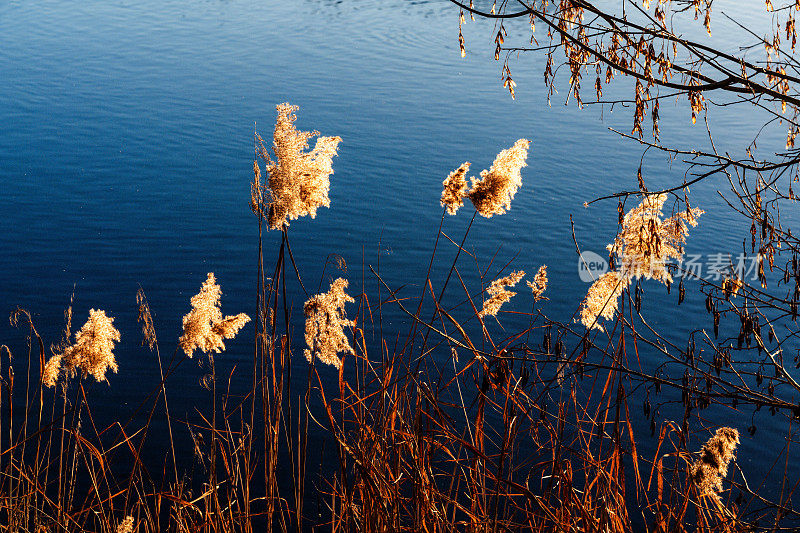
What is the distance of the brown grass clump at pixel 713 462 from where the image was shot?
9.13ft

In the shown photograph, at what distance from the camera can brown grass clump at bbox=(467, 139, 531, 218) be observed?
9.33 ft

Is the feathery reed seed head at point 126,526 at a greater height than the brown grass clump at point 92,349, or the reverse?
the brown grass clump at point 92,349

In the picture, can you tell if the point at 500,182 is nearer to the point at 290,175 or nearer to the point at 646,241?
the point at 646,241

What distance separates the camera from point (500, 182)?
287cm

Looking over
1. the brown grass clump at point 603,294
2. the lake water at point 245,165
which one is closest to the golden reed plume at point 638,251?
the brown grass clump at point 603,294

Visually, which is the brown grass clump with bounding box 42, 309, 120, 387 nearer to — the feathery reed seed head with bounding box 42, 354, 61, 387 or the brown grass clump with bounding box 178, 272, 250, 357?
the feathery reed seed head with bounding box 42, 354, 61, 387

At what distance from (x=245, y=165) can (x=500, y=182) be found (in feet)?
32.3

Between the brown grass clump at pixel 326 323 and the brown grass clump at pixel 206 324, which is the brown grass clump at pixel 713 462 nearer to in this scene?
the brown grass clump at pixel 326 323

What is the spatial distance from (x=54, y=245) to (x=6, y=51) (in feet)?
34.3

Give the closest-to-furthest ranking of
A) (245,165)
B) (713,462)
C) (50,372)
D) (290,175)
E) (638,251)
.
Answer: (290,175) < (713,462) < (638,251) < (50,372) < (245,165)

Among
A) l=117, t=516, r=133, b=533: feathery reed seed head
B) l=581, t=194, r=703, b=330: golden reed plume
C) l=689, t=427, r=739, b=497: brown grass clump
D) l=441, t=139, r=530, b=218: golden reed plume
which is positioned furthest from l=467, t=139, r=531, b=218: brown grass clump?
l=117, t=516, r=133, b=533: feathery reed seed head

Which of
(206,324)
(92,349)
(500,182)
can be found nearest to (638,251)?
(500,182)

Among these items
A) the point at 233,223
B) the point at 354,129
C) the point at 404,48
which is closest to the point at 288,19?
the point at 404,48

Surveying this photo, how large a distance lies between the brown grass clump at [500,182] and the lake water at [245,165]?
3.16 m
